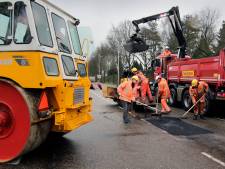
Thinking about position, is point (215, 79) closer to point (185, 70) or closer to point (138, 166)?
point (185, 70)

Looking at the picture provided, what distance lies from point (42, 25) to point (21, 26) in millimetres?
446

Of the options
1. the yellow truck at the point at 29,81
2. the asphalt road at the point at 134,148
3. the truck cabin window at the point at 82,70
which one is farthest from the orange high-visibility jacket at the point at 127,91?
the yellow truck at the point at 29,81

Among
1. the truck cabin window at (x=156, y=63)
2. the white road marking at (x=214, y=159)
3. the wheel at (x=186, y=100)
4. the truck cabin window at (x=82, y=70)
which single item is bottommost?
the white road marking at (x=214, y=159)

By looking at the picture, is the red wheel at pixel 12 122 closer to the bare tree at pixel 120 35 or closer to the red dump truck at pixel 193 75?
the red dump truck at pixel 193 75

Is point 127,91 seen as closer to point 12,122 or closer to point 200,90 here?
point 200,90

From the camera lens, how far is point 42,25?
6703mm

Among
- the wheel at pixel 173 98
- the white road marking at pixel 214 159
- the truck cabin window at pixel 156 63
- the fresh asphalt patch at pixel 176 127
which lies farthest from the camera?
the truck cabin window at pixel 156 63

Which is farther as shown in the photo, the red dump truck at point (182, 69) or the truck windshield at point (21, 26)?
the red dump truck at point (182, 69)

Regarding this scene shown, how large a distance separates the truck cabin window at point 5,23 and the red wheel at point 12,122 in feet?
2.52

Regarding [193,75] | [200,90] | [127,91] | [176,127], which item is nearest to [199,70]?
[193,75]

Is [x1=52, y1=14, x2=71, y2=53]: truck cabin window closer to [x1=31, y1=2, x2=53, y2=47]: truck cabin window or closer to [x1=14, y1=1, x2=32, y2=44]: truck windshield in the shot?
[x1=31, y1=2, x2=53, y2=47]: truck cabin window

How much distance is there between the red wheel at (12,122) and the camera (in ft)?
20.3

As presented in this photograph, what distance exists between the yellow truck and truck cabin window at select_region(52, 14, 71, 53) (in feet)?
0.89

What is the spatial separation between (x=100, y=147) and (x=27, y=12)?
3.16m
